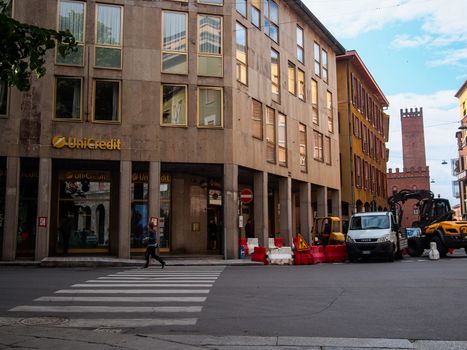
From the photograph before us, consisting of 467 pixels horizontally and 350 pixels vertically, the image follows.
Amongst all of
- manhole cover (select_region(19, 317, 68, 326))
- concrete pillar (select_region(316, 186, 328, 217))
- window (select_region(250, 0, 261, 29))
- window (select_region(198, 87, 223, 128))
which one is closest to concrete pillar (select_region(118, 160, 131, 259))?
window (select_region(198, 87, 223, 128))

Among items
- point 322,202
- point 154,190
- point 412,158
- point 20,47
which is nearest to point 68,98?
point 154,190

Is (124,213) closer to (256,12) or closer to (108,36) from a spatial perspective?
(108,36)

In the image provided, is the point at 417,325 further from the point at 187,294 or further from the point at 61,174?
the point at 61,174

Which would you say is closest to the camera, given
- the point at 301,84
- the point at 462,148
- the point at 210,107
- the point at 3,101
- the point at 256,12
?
the point at 3,101

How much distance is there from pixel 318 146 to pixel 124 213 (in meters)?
17.1

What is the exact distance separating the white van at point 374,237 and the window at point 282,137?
24.2 ft

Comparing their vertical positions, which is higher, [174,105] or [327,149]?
[174,105]

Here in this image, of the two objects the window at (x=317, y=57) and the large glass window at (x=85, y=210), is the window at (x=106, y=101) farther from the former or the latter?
the window at (x=317, y=57)

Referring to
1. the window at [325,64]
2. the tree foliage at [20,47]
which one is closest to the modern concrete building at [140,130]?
the window at [325,64]

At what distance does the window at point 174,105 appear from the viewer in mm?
24141

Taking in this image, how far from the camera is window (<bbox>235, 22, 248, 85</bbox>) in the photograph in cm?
2627

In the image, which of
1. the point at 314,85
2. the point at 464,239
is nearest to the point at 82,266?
the point at 464,239

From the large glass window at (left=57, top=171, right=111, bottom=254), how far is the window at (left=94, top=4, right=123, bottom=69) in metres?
5.48

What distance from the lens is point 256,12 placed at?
93.6 feet
